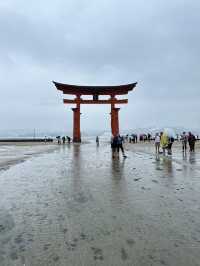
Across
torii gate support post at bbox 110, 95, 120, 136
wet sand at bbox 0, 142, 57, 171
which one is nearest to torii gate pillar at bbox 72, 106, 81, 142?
torii gate support post at bbox 110, 95, 120, 136

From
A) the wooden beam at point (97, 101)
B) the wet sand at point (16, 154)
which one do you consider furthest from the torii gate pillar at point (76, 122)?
the wet sand at point (16, 154)

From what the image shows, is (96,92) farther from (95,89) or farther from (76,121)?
(76,121)

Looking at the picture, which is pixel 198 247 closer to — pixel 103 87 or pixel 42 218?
pixel 42 218

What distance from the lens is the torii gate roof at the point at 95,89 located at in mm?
50156

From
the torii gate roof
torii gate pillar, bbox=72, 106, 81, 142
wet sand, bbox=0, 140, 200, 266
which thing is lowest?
wet sand, bbox=0, 140, 200, 266

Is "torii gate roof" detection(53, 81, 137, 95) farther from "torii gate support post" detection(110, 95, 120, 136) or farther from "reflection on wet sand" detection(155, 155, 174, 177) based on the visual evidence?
"reflection on wet sand" detection(155, 155, 174, 177)

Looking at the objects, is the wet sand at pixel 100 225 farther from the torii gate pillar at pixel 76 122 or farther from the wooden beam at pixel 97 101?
the torii gate pillar at pixel 76 122

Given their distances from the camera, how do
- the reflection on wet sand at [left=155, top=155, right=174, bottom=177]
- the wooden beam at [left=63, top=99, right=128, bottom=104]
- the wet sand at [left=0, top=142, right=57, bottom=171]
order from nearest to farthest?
the reflection on wet sand at [left=155, top=155, right=174, bottom=177] < the wet sand at [left=0, top=142, right=57, bottom=171] < the wooden beam at [left=63, top=99, right=128, bottom=104]

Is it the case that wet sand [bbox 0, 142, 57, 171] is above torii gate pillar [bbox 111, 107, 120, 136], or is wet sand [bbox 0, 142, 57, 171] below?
below

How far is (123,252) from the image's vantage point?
3566 mm

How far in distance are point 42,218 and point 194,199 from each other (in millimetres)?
3367

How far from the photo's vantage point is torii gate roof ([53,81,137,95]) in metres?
50.2

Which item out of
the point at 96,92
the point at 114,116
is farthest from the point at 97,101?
the point at 114,116

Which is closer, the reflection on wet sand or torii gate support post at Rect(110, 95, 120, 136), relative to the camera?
the reflection on wet sand
